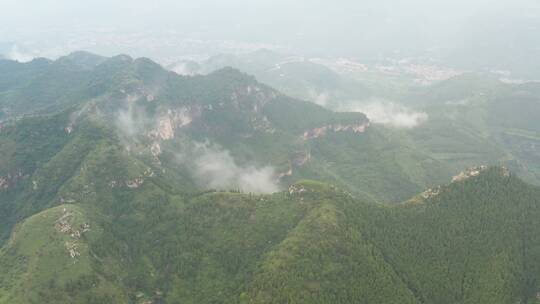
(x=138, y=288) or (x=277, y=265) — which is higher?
(x=277, y=265)

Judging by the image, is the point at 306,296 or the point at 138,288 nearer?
the point at 306,296

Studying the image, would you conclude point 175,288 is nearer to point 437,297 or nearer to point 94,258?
point 94,258

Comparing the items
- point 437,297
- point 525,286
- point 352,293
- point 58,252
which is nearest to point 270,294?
point 352,293

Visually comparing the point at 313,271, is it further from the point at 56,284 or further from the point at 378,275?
the point at 56,284

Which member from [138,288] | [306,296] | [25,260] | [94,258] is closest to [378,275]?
[306,296]

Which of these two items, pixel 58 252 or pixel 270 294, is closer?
pixel 270 294

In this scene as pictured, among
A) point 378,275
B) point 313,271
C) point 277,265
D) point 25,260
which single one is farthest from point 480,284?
point 25,260

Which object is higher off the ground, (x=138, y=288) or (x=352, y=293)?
(x=352, y=293)
